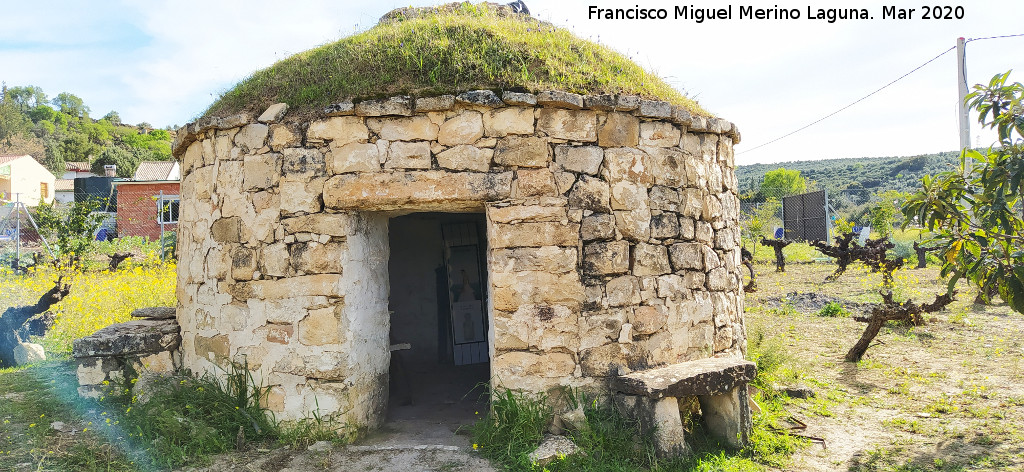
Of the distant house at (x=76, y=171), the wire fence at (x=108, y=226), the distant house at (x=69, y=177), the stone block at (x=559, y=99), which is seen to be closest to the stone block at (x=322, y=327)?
the stone block at (x=559, y=99)

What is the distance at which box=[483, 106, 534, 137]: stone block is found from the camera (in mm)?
3889

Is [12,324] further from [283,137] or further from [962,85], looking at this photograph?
[962,85]

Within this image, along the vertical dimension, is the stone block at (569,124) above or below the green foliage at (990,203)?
→ above

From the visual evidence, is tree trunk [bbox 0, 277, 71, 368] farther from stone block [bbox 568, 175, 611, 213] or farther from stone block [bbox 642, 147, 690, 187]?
stone block [bbox 642, 147, 690, 187]

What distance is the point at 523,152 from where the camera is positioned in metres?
3.87

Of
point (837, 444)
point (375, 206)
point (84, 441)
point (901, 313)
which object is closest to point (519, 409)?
point (375, 206)

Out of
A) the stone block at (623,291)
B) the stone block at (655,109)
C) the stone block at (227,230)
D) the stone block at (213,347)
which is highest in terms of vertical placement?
the stone block at (655,109)

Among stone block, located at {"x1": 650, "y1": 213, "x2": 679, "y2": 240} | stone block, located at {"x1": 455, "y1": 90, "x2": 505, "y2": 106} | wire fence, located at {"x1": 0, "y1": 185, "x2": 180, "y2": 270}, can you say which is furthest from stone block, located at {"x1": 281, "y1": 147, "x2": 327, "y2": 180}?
→ wire fence, located at {"x1": 0, "y1": 185, "x2": 180, "y2": 270}

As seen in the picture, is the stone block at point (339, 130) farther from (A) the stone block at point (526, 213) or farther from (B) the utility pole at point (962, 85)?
(B) the utility pole at point (962, 85)

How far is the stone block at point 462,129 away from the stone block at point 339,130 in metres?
0.51

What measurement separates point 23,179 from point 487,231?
125 ft

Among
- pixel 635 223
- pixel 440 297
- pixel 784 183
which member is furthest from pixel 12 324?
pixel 784 183

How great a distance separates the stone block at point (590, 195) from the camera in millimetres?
3900

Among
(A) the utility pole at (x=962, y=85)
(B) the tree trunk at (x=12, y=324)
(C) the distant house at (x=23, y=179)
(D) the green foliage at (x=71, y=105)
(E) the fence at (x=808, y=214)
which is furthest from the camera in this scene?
(D) the green foliage at (x=71, y=105)
